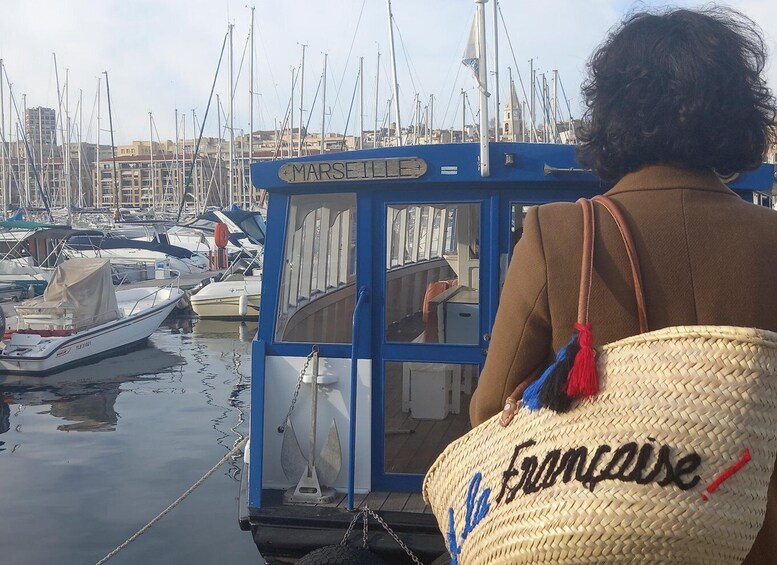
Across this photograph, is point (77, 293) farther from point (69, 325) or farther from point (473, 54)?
point (473, 54)

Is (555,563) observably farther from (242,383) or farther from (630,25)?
(242,383)

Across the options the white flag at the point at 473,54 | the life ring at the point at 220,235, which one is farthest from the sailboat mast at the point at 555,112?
the white flag at the point at 473,54

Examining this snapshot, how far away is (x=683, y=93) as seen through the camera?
6.48 feet

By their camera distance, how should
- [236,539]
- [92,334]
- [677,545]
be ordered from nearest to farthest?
[677,545], [236,539], [92,334]

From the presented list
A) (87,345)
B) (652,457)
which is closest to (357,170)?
(652,457)

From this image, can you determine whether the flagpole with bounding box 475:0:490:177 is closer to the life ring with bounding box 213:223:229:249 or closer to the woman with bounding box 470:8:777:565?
the woman with bounding box 470:8:777:565

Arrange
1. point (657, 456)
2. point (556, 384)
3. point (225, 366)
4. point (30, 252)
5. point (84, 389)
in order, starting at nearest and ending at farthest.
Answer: point (657, 456) < point (556, 384) < point (84, 389) < point (225, 366) < point (30, 252)

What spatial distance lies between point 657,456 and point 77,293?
18.0 metres

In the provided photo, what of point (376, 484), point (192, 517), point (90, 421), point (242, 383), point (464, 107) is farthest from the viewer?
point (464, 107)

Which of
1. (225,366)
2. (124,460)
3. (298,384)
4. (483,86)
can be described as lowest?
(225,366)

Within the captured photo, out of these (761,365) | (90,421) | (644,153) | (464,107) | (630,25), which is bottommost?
(90,421)

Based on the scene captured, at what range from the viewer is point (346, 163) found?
4871 mm

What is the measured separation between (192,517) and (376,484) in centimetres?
472

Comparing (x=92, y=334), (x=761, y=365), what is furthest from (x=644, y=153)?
(x=92, y=334)
